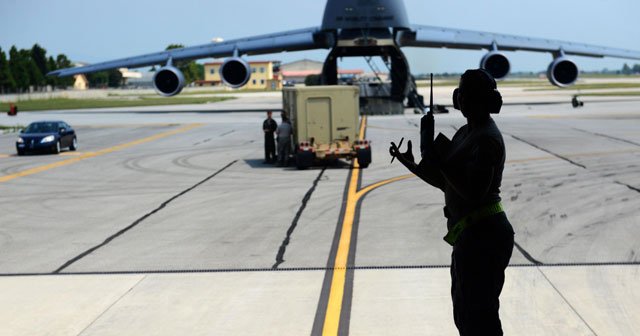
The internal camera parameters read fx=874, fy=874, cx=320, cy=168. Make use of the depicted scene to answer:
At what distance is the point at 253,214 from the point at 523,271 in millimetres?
6564

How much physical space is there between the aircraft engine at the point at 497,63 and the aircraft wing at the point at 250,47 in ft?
31.0

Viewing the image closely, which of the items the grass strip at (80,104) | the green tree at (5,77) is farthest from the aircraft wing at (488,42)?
the green tree at (5,77)

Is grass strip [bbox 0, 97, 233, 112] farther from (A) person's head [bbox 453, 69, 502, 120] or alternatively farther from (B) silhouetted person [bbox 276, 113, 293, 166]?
(A) person's head [bbox 453, 69, 502, 120]

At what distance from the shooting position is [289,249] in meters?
12.4

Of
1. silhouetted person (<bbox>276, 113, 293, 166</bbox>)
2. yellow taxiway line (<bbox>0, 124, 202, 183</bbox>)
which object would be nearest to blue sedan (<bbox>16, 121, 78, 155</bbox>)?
yellow taxiway line (<bbox>0, 124, 202, 183</bbox>)

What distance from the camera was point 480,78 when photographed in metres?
5.26

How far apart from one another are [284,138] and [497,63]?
28963 millimetres

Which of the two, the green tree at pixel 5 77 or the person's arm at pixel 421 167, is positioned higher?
the person's arm at pixel 421 167

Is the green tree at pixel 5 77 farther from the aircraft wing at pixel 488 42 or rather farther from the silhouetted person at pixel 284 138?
the silhouetted person at pixel 284 138

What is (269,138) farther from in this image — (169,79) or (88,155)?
(169,79)

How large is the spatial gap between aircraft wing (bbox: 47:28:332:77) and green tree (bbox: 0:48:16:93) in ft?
298

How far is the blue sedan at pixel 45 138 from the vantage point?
3045 cm

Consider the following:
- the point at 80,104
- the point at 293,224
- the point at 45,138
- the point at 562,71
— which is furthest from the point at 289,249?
the point at 80,104

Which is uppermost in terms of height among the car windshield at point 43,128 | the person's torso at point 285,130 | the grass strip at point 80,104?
the person's torso at point 285,130
